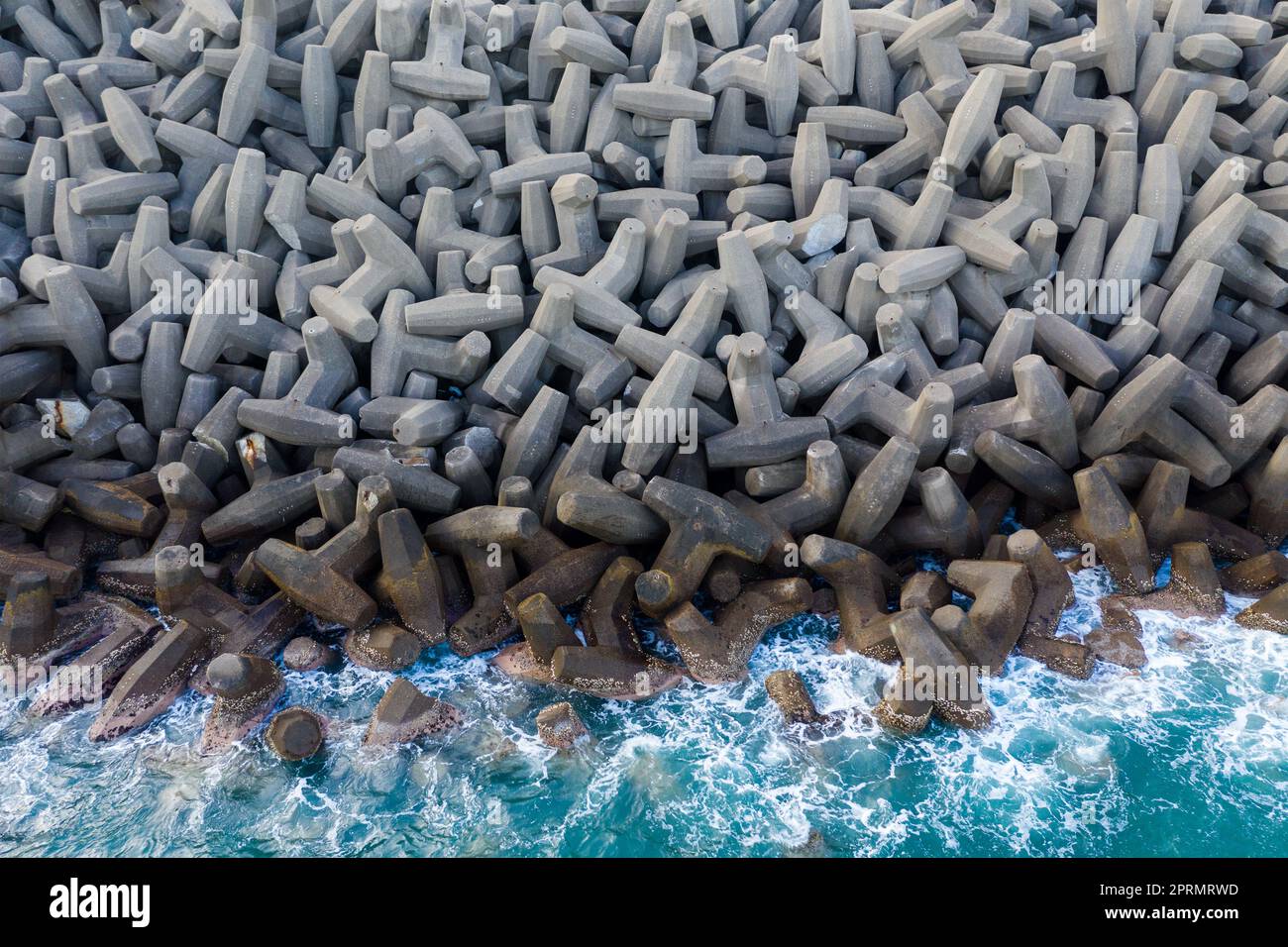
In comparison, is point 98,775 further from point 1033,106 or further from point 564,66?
point 1033,106

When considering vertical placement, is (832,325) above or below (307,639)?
above

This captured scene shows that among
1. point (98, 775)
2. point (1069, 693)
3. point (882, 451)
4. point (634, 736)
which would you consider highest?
point (882, 451)

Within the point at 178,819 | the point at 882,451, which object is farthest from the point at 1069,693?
the point at 178,819

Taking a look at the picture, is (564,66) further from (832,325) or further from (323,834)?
(323,834)

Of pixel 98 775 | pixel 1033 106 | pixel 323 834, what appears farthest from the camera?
pixel 1033 106

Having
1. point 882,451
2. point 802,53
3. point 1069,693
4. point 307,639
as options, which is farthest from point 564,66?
point 1069,693

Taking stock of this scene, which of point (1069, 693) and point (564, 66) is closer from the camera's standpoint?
point (1069, 693)

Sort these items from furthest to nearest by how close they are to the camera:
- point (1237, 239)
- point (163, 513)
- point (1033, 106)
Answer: point (1033, 106)
point (1237, 239)
point (163, 513)
